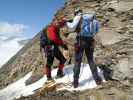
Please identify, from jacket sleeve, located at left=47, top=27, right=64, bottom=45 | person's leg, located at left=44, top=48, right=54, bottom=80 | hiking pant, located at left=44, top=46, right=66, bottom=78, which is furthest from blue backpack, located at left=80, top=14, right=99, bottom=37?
person's leg, located at left=44, top=48, right=54, bottom=80

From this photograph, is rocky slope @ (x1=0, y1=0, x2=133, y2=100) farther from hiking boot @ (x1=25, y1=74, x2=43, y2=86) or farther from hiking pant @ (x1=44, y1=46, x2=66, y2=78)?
hiking pant @ (x1=44, y1=46, x2=66, y2=78)

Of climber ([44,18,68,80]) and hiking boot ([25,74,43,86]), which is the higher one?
climber ([44,18,68,80])

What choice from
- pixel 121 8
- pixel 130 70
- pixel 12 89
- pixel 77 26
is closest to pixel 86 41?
pixel 77 26

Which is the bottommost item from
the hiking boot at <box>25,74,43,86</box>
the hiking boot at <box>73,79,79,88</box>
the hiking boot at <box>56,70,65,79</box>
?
the hiking boot at <box>25,74,43,86</box>

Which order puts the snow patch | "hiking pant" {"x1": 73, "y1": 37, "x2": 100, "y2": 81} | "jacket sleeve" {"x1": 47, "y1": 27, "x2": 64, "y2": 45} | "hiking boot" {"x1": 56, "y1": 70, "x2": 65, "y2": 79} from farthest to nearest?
1. "hiking boot" {"x1": 56, "y1": 70, "x2": 65, "y2": 79}
2. "jacket sleeve" {"x1": 47, "y1": 27, "x2": 64, "y2": 45}
3. the snow patch
4. "hiking pant" {"x1": 73, "y1": 37, "x2": 100, "y2": 81}

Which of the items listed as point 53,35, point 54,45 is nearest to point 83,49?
point 53,35

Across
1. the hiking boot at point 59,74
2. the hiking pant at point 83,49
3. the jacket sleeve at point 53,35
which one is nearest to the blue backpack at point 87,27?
the hiking pant at point 83,49

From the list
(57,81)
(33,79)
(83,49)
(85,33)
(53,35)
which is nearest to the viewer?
(85,33)

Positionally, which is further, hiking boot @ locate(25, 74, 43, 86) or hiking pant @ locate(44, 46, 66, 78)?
hiking boot @ locate(25, 74, 43, 86)

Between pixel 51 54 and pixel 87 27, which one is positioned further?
pixel 51 54

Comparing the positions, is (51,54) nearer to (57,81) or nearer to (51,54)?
(51,54)

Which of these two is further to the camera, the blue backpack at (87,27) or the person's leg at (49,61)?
the person's leg at (49,61)

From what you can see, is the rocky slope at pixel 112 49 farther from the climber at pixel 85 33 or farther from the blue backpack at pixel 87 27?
the blue backpack at pixel 87 27

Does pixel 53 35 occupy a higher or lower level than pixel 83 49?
higher
